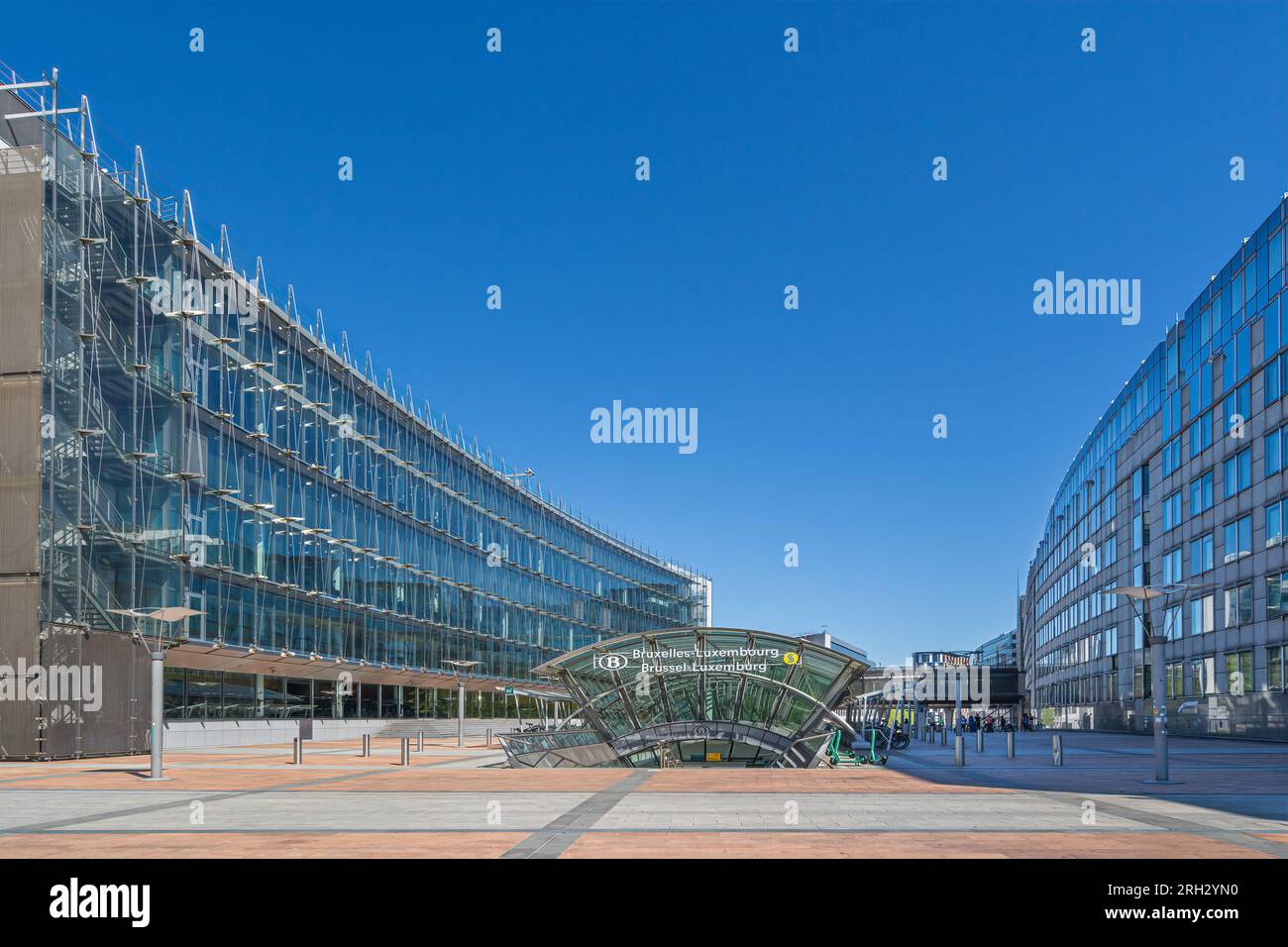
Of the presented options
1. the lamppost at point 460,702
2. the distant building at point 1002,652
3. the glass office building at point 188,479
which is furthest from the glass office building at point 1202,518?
the distant building at point 1002,652

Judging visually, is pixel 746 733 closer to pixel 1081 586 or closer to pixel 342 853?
pixel 342 853

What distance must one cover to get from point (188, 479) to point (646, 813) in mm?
32485

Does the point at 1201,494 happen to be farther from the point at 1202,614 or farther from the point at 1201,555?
the point at 1202,614

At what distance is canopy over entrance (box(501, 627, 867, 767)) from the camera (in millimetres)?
31828

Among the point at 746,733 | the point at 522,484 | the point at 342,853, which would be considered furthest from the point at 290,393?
the point at 342,853

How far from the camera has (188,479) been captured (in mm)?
43875

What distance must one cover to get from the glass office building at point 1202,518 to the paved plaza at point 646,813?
814 centimetres

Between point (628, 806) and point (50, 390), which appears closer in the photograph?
point (628, 806)

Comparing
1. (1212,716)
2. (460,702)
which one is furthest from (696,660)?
(1212,716)

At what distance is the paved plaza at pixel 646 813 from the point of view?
12.8m

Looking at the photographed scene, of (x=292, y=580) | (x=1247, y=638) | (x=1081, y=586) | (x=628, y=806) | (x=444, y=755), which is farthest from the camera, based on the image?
(x=1081, y=586)

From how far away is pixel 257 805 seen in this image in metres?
18.0

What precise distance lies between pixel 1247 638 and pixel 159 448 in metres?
41.5

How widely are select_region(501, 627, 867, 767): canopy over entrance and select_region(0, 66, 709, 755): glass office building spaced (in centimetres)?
1370
